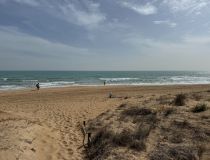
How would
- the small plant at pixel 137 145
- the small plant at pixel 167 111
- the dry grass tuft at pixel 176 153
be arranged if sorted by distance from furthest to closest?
the small plant at pixel 167 111 → the small plant at pixel 137 145 → the dry grass tuft at pixel 176 153

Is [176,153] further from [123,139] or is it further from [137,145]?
[123,139]

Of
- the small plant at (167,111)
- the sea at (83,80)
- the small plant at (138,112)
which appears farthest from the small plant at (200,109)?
the sea at (83,80)

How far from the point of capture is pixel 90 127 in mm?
11156

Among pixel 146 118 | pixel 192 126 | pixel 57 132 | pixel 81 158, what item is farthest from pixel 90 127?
pixel 192 126

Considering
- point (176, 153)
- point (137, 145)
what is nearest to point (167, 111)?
point (137, 145)

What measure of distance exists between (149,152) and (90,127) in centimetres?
437

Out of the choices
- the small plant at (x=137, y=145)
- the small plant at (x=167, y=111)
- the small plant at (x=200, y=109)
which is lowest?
the small plant at (x=137, y=145)

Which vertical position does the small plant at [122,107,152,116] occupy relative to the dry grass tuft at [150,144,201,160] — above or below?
above

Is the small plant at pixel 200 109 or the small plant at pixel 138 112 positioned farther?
the small plant at pixel 138 112

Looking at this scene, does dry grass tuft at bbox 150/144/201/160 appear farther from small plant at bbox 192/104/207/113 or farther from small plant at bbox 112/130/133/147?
small plant at bbox 192/104/207/113

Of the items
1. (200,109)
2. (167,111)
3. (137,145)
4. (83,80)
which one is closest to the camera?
(137,145)

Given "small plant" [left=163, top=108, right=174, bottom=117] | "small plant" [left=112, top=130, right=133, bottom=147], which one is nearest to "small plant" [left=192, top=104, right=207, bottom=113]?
"small plant" [left=163, top=108, right=174, bottom=117]

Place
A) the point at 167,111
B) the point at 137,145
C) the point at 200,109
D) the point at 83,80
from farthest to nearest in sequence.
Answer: the point at 83,80 → the point at 167,111 → the point at 200,109 → the point at 137,145

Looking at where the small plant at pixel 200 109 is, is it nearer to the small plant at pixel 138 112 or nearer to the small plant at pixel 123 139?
the small plant at pixel 138 112
